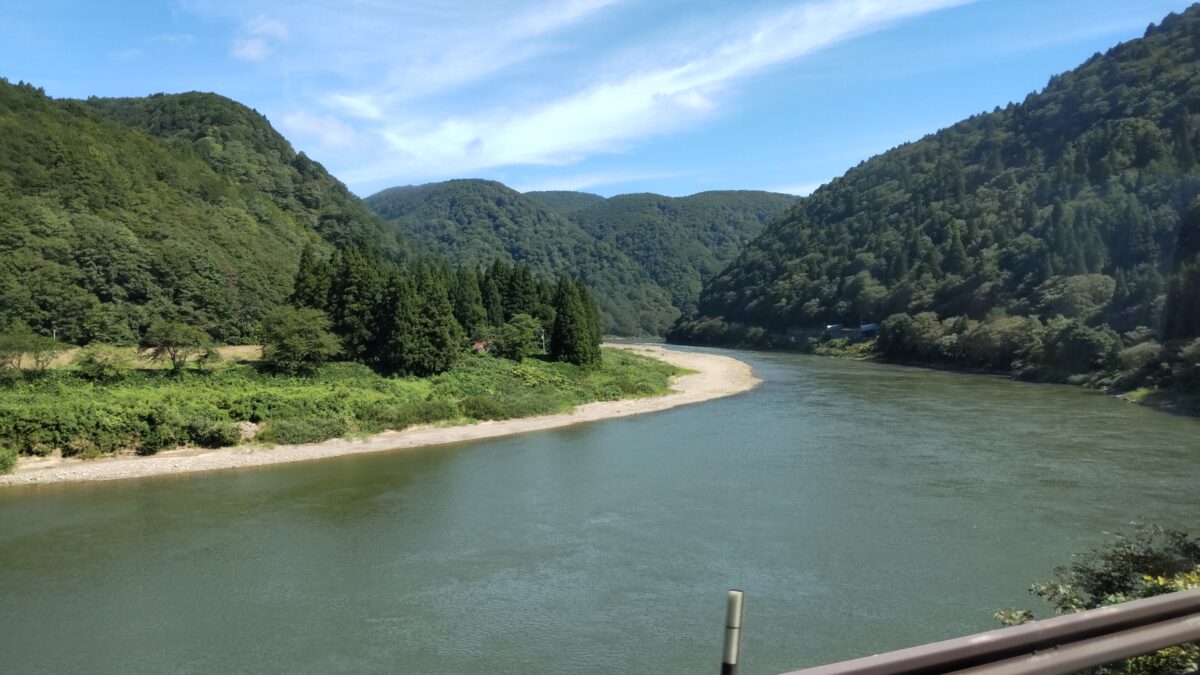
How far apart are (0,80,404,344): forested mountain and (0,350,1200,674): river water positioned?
20.1 metres

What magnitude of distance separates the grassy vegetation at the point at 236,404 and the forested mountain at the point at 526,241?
98.9 m

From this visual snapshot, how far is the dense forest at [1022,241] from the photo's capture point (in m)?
46.8

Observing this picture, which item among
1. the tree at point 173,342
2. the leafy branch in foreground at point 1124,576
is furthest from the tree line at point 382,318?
the leafy branch in foreground at point 1124,576

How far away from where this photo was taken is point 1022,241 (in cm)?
6500

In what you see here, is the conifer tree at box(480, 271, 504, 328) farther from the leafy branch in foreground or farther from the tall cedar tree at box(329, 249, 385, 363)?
the leafy branch in foreground

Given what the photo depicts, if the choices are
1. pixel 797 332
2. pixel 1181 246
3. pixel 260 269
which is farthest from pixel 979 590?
pixel 797 332

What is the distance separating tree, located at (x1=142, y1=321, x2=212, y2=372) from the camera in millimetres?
29094

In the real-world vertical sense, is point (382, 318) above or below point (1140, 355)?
above

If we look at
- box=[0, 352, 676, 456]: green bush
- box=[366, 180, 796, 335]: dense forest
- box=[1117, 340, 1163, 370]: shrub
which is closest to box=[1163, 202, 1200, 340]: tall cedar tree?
box=[1117, 340, 1163, 370]: shrub

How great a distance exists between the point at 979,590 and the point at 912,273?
69.6 m

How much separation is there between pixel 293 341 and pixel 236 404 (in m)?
4.70

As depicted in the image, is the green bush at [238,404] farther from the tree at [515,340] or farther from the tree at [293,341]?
the tree at [515,340]

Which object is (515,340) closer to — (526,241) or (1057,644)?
(1057,644)

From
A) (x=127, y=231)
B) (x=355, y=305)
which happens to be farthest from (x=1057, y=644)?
(x=127, y=231)
